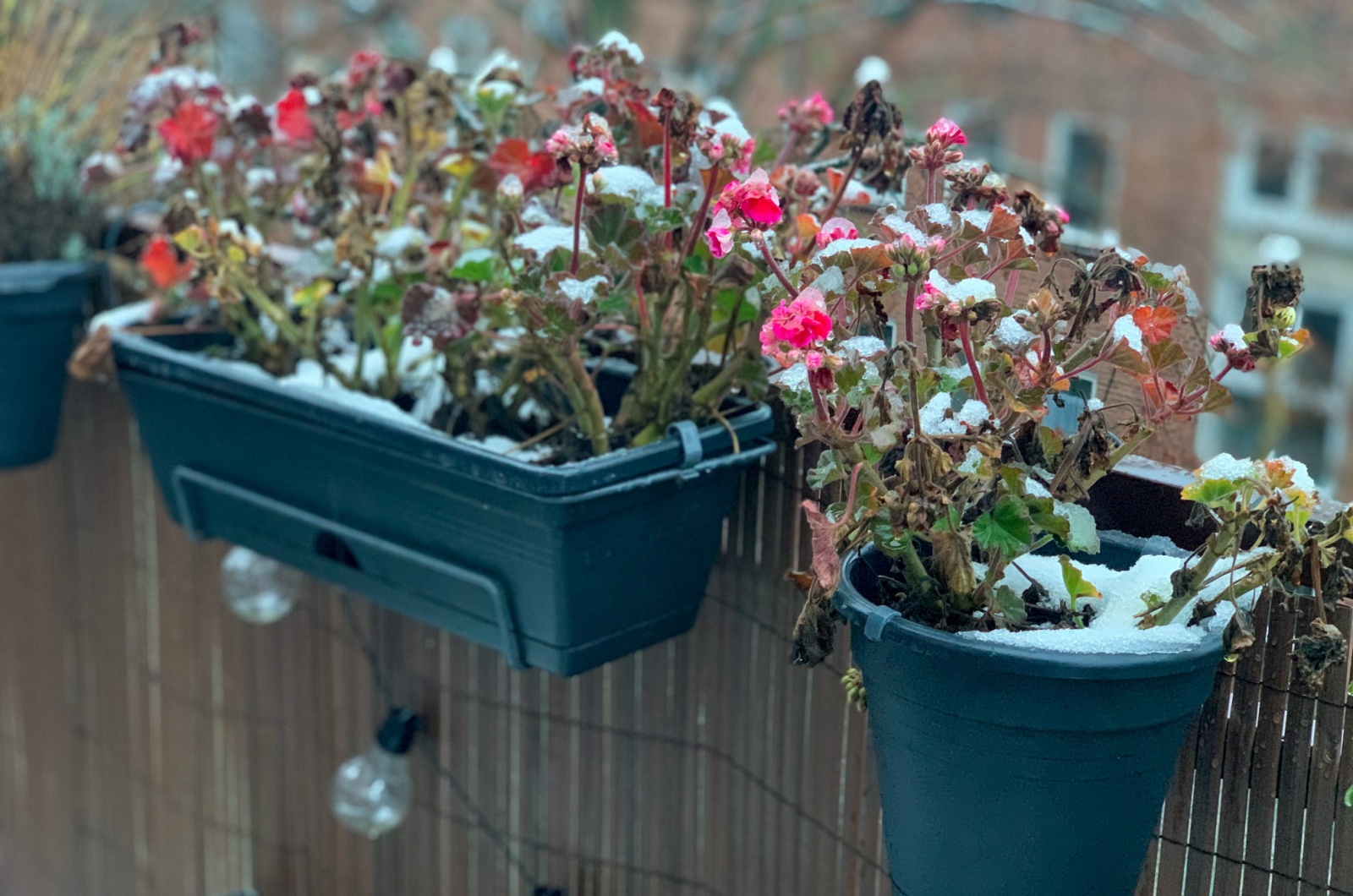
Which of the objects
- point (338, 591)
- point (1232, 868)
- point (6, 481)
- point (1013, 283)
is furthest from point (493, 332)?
point (6, 481)

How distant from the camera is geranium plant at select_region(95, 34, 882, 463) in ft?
3.44

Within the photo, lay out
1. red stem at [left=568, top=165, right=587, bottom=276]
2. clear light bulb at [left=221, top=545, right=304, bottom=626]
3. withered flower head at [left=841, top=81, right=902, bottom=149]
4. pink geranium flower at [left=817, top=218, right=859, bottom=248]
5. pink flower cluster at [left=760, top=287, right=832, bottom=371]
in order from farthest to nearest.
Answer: clear light bulb at [left=221, top=545, right=304, bottom=626] → withered flower head at [left=841, top=81, right=902, bottom=149] → red stem at [left=568, top=165, right=587, bottom=276] → pink geranium flower at [left=817, top=218, right=859, bottom=248] → pink flower cluster at [left=760, top=287, right=832, bottom=371]

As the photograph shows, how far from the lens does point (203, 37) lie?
1645 mm

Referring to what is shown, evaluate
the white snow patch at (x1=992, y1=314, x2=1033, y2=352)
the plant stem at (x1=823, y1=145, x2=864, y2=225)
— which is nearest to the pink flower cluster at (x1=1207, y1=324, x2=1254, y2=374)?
the white snow patch at (x1=992, y1=314, x2=1033, y2=352)

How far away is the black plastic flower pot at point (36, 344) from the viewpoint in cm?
171

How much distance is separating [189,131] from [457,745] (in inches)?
30.4

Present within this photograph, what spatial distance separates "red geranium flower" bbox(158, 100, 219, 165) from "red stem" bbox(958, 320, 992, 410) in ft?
2.86

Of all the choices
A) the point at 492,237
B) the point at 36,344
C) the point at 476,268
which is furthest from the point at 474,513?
the point at 36,344

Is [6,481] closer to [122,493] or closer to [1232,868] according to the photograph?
[122,493]

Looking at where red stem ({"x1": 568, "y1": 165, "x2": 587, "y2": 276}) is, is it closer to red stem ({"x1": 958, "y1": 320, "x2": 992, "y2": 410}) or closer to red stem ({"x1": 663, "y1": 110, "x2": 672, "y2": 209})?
red stem ({"x1": 663, "y1": 110, "x2": 672, "y2": 209})

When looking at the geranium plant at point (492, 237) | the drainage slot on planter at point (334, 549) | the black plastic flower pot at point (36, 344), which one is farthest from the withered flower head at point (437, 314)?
the black plastic flower pot at point (36, 344)

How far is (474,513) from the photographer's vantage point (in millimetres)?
1130

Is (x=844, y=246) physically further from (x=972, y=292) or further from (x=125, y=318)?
(x=125, y=318)

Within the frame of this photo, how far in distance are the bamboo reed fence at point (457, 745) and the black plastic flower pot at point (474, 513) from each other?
0.14 metres
